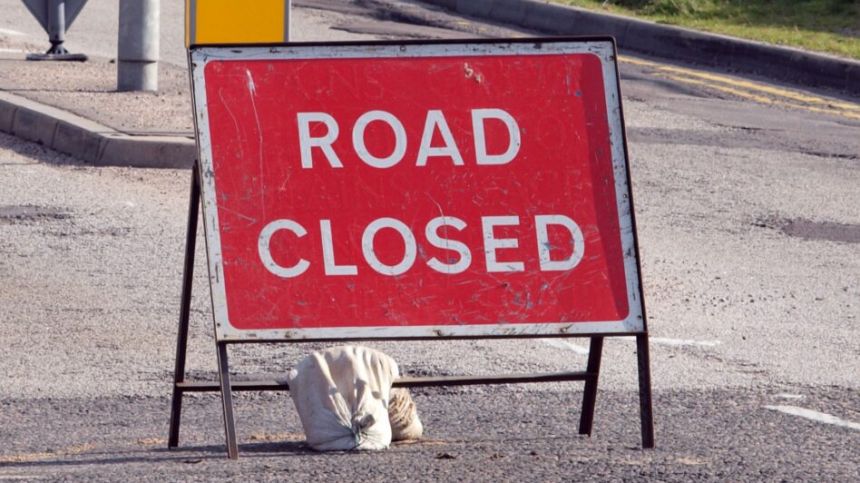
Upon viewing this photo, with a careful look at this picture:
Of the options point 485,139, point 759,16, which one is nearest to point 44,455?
point 485,139

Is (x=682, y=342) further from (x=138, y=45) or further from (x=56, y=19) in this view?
(x=56, y=19)

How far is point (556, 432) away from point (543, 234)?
0.70 m

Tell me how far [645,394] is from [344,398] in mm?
890

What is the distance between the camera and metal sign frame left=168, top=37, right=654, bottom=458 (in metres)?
4.47

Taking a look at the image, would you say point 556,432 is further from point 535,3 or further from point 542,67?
point 535,3

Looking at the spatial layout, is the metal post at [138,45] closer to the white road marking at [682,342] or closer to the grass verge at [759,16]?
the white road marking at [682,342]

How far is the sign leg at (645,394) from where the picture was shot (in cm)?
458

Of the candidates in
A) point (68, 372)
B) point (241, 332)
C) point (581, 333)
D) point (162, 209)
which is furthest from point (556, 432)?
point (162, 209)

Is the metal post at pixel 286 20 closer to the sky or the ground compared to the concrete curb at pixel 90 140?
closer to the sky

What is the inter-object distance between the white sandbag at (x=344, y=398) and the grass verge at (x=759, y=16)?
1291 cm

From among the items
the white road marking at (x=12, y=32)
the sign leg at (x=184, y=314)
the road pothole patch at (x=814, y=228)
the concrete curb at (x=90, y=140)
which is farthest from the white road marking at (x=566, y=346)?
the white road marking at (x=12, y=32)

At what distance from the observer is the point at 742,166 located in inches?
417

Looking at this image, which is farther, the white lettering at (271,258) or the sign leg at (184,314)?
the sign leg at (184,314)

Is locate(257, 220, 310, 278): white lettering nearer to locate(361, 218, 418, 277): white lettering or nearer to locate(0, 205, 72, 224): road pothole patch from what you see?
locate(361, 218, 418, 277): white lettering
